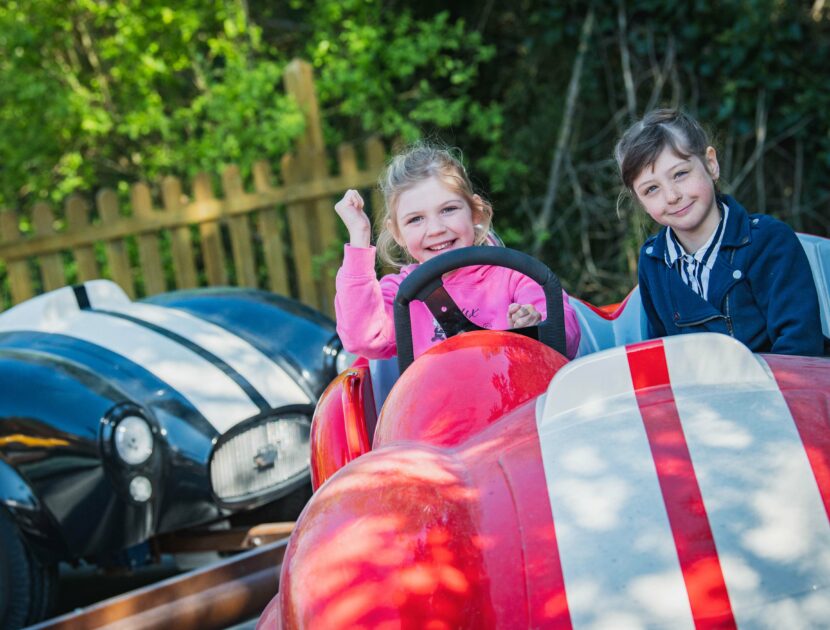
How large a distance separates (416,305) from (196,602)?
1.02 m

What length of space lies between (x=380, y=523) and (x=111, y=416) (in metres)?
1.94

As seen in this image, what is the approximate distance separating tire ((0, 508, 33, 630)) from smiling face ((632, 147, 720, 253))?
2000 mm

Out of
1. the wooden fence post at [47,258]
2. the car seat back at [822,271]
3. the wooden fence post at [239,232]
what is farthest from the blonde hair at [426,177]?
the wooden fence post at [47,258]

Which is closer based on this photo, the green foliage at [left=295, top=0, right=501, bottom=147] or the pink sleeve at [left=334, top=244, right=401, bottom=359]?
the pink sleeve at [left=334, top=244, right=401, bottom=359]

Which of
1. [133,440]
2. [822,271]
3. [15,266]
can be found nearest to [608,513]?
[822,271]

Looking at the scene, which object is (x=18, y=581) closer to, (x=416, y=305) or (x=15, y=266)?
(x=416, y=305)

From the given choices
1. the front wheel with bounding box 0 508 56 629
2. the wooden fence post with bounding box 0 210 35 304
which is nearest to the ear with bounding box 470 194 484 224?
the front wheel with bounding box 0 508 56 629

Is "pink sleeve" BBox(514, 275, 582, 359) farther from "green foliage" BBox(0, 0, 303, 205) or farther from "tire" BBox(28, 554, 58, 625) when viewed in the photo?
"green foliage" BBox(0, 0, 303, 205)

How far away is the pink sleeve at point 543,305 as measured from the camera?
2.46 meters

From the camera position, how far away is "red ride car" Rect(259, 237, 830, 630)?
1271 mm

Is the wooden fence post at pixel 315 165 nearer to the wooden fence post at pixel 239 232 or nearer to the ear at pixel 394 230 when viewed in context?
the wooden fence post at pixel 239 232

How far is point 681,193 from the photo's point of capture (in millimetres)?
2469

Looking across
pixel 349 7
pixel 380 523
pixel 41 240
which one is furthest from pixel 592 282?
pixel 380 523

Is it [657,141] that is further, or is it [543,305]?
[543,305]
